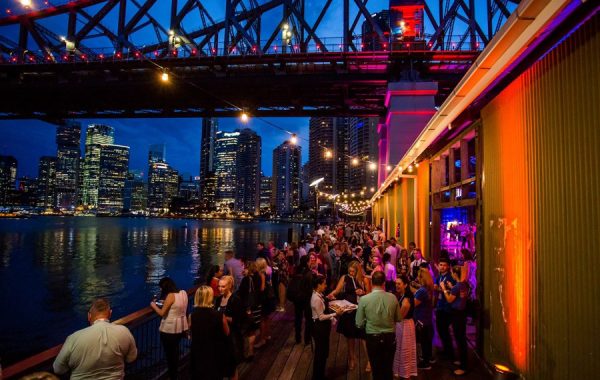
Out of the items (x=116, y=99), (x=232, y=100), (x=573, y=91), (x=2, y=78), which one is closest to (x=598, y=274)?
(x=573, y=91)

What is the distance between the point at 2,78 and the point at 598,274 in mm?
54963

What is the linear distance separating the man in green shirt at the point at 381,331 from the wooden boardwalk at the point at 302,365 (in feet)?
4.24

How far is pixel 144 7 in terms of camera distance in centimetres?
4366

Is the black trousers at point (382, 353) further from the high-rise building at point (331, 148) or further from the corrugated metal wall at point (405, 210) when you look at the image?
the high-rise building at point (331, 148)

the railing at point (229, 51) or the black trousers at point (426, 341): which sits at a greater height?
the railing at point (229, 51)

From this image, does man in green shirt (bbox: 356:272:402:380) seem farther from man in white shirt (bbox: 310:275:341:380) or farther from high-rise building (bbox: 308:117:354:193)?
high-rise building (bbox: 308:117:354:193)

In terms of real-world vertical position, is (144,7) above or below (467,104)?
above

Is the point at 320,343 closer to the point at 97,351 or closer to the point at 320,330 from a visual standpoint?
the point at 320,330

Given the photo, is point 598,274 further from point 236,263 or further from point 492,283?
point 236,263

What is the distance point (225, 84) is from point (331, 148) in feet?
379

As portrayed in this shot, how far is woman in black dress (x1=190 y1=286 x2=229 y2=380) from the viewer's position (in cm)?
425

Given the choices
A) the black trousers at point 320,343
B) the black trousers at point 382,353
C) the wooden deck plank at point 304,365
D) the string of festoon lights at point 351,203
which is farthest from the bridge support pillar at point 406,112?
the black trousers at point 382,353

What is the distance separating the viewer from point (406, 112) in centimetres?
2452

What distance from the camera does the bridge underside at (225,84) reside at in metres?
29.7
